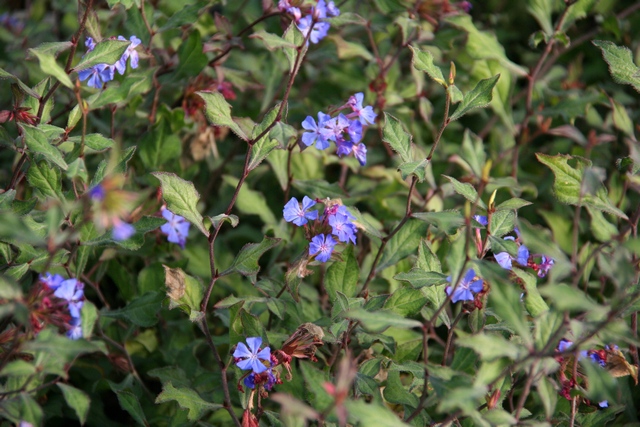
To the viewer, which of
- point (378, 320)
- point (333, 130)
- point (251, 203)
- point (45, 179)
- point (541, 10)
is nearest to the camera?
point (378, 320)

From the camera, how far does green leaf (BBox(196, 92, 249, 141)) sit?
1480 millimetres

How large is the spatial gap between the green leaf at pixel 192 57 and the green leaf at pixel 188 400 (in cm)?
95

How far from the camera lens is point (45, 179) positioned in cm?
148

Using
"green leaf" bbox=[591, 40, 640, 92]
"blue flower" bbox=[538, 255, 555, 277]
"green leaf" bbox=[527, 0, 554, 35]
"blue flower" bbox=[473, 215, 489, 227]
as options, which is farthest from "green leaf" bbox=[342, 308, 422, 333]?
"green leaf" bbox=[527, 0, 554, 35]

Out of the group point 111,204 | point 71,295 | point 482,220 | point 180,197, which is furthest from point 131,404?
point 482,220

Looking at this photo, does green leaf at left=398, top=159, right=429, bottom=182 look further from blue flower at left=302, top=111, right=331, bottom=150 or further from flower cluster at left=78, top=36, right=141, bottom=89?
flower cluster at left=78, top=36, right=141, bottom=89

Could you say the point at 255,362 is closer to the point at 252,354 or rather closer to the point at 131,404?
the point at 252,354

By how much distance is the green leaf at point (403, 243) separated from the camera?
1717 mm

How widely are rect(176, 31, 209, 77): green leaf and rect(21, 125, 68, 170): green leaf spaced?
639 mm

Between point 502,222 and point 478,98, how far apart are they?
0.30m

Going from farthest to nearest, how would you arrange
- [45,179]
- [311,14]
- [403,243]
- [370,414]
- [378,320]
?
[311,14] → [403,243] → [45,179] → [378,320] → [370,414]

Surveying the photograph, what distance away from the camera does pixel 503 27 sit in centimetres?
291

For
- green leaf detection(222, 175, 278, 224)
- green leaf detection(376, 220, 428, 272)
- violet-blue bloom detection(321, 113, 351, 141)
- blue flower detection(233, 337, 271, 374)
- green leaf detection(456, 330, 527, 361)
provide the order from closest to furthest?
green leaf detection(456, 330, 527, 361)
blue flower detection(233, 337, 271, 374)
violet-blue bloom detection(321, 113, 351, 141)
green leaf detection(376, 220, 428, 272)
green leaf detection(222, 175, 278, 224)


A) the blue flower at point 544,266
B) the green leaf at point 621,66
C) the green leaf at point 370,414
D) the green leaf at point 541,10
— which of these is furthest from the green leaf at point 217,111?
the green leaf at point 541,10
